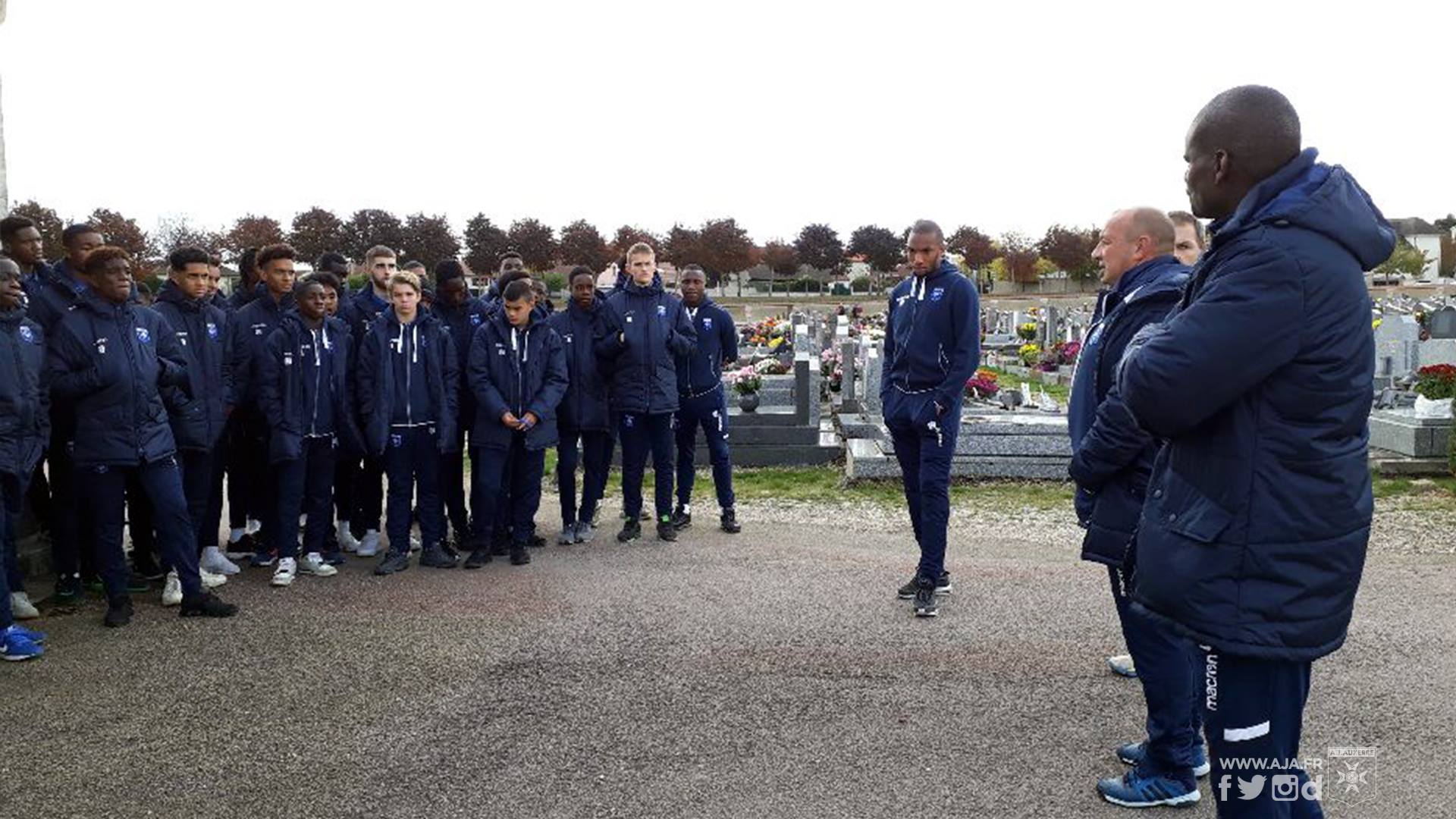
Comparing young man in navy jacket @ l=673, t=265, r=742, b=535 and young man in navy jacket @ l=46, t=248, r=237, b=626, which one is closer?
young man in navy jacket @ l=46, t=248, r=237, b=626

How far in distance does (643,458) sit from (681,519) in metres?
0.64

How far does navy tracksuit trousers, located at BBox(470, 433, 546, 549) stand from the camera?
7.64 meters

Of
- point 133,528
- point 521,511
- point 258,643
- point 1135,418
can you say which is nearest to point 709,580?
point 521,511

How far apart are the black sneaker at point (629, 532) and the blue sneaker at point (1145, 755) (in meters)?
4.65

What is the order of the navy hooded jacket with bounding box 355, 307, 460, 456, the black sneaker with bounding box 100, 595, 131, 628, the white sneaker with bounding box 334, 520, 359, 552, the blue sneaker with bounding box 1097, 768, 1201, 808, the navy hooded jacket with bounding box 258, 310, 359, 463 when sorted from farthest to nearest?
the white sneaker with bounding box 334, 520, 359, 552 → the navy hooded jacket with bounding box 355, 307, 460, 456 → the navy hooded jacket with bounding box 258, 310, 359, 463 → the black sneaker with bounding box 100, 595, 131, 628 → the blue sneaker with bounding box 1097, 768, 1201, 808

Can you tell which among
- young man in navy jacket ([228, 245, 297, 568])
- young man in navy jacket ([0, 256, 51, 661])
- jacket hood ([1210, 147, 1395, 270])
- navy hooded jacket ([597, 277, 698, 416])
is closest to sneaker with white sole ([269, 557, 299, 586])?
young man in navy jacket ([228, 245, 297, 568])

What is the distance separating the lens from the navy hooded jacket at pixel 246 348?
24.2ft

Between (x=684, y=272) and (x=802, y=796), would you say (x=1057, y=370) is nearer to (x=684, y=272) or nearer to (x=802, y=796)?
(x=684, y=272)

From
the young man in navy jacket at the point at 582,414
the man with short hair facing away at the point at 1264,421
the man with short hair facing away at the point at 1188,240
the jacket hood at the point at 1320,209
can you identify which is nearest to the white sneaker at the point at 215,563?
the young man in navy jacket at the point at 582,414

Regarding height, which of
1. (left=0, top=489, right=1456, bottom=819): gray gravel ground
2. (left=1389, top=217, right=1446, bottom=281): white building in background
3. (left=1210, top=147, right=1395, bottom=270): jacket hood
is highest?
(left=1389, top=217, right=1446, bottom=281): white building in background

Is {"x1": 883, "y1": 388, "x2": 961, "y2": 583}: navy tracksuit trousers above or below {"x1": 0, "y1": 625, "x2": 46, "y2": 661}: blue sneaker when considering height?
above

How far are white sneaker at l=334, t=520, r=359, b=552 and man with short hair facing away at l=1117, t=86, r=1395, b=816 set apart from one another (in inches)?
266

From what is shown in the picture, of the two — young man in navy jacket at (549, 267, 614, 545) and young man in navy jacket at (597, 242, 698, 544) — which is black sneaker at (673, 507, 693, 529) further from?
young man in navy jacket at (549, 267, 614, 545)

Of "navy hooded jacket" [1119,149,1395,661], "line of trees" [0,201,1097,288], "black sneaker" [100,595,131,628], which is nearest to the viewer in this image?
"navy hooded jacket" [1119,149,1395,661]
